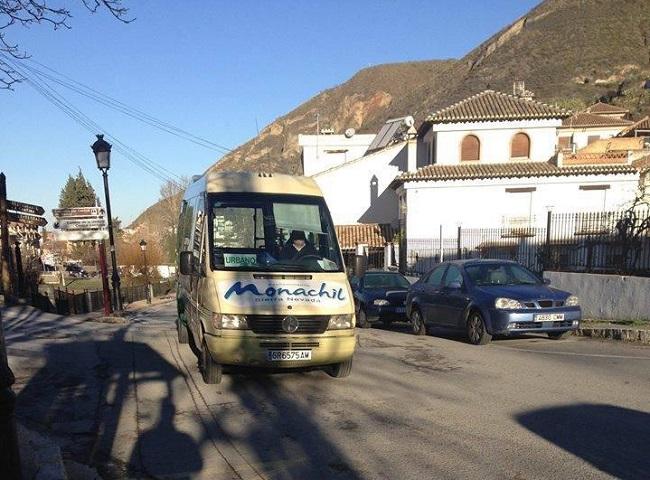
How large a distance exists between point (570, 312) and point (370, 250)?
878 inches

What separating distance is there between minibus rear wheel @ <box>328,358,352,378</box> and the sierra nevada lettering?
0.95 meters

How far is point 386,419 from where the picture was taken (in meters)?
5.25

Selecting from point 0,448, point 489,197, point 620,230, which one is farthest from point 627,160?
point 0,448

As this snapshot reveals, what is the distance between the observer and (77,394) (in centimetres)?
612

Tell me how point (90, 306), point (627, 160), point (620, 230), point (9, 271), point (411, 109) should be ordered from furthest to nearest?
point (411, 109) → point (627, 160) → point (90, 306) → point (9, 271) → point (620, 230)

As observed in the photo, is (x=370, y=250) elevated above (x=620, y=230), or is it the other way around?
(x=620, y=230)

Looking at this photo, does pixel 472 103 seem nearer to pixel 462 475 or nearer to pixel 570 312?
pixel 570 312

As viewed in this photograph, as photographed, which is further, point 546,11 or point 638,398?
point 546,11

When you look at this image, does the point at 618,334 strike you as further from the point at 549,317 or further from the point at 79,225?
the point at 79,225

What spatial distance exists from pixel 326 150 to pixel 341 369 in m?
41.7

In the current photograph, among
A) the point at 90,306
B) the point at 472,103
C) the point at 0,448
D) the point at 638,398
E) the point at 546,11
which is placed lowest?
the point at 90,306

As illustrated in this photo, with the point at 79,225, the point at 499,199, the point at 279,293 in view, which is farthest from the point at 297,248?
the point at 499,199

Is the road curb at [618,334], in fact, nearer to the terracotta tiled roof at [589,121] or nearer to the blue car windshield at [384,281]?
the blue car windshield at [384,281]

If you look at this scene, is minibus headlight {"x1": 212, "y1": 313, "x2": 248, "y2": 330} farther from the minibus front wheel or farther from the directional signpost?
the directional signpost
